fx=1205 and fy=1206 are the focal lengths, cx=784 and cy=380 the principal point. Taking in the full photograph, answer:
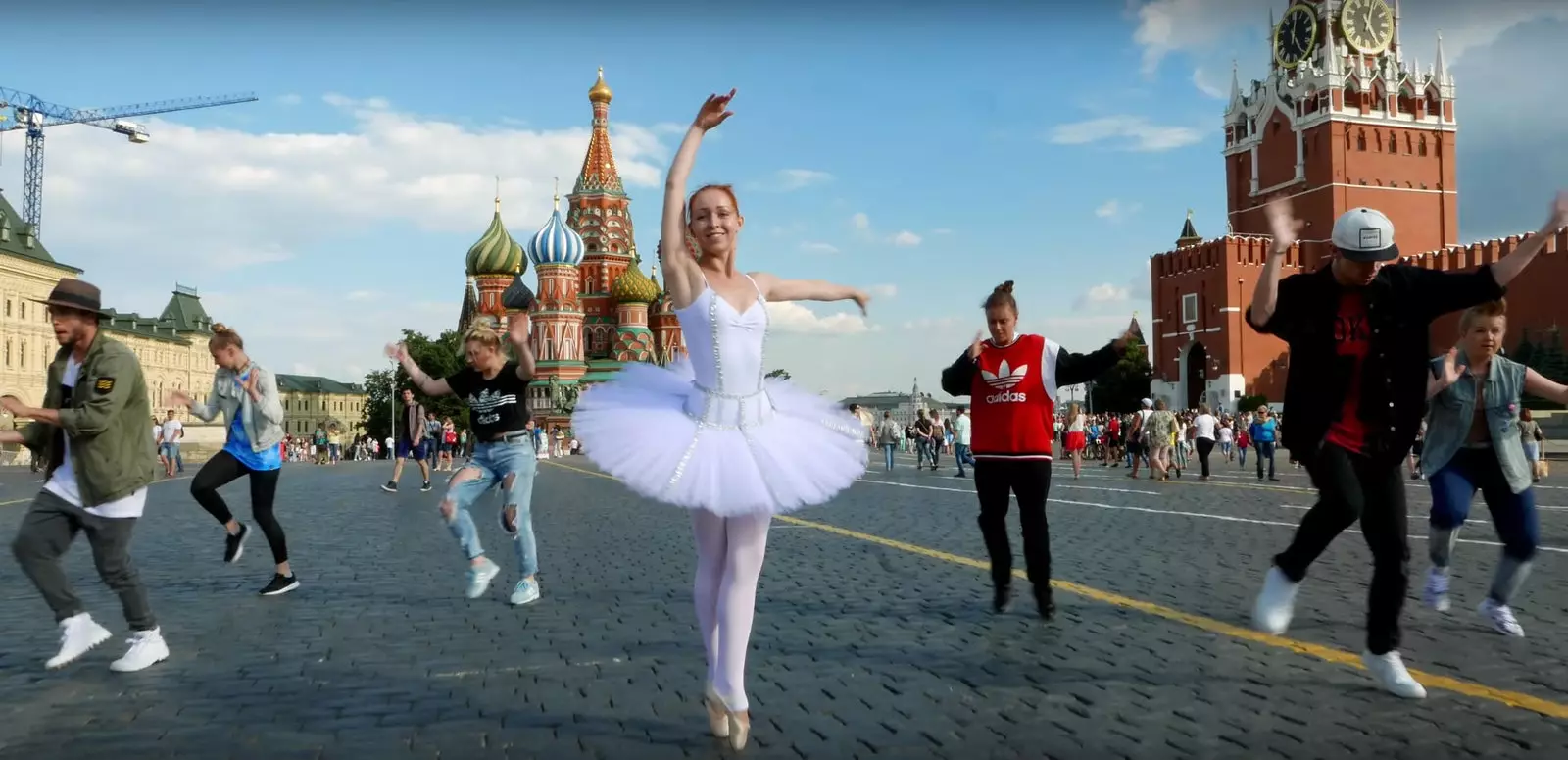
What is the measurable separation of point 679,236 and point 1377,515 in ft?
8.77

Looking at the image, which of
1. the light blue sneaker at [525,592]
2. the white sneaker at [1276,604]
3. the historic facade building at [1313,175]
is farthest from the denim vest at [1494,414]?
the historic facade building at [1313,175]

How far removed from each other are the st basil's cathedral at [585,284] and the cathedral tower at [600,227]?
0.07 m

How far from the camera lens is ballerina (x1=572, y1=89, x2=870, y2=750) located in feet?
12.6

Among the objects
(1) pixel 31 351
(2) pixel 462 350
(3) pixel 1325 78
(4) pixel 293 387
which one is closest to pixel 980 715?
(2) pixel 462 350

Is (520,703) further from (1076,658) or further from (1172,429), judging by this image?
(1172,429)

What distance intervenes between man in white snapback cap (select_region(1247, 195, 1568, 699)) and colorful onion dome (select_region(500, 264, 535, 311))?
8860cm

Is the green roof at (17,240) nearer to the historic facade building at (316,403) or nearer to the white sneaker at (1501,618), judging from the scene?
the historic facade building at (316,403)

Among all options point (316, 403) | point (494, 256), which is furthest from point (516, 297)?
point (316, 403)

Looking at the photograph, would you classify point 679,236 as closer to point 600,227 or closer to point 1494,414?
point 1494,414

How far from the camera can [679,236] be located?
3.83m

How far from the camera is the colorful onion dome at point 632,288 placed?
86.2 meters

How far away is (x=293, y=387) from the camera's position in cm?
16412

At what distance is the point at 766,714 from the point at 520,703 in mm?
936

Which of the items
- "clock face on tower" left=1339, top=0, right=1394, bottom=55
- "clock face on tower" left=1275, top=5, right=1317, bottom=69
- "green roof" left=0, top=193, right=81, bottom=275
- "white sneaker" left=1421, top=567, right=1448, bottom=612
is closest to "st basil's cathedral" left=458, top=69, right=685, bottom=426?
"green roof" left=0, top=193, right=81, bottom=275
